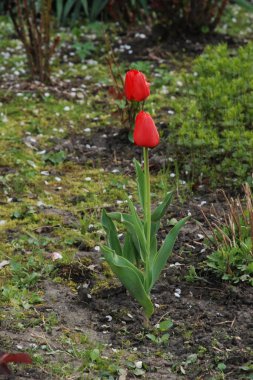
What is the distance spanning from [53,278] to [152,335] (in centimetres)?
68

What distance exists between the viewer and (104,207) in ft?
16.0

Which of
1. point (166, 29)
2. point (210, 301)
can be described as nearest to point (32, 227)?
point (210, 301)

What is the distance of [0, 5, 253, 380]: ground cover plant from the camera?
353 centimetres

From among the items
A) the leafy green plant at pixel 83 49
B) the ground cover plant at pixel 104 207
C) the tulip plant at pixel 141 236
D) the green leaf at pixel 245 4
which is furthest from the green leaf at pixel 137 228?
the green leaf at pixel 245 4

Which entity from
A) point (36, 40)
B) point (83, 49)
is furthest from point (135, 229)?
point (83, 49)

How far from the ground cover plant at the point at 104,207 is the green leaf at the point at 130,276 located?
12cm

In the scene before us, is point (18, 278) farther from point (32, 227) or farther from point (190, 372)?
point (190, 372)

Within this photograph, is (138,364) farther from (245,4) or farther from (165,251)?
(245,4)

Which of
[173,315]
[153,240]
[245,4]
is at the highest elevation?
[153,240]

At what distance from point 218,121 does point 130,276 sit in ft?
7.75

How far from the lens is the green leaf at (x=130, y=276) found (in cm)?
353

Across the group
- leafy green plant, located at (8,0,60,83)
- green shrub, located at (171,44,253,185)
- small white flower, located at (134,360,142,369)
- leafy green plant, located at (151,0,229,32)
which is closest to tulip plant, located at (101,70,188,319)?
small white flower, located at (134,360,142,369)

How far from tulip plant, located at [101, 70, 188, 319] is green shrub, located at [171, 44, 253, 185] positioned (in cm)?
140

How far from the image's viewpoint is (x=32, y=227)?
15.3 feet
